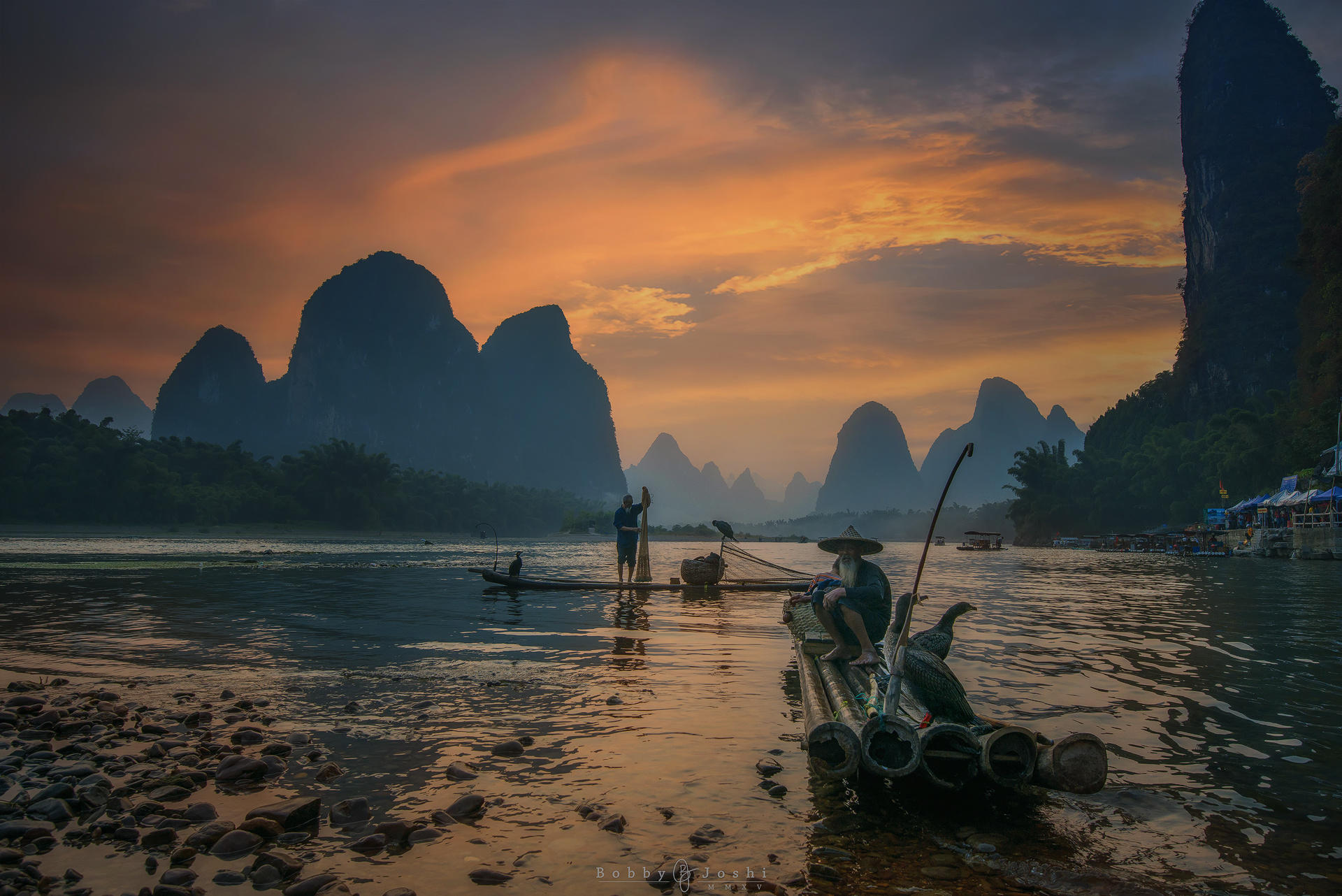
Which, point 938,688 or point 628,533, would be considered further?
point 628,533

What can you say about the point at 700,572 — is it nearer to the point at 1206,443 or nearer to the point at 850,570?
the point at 850,570

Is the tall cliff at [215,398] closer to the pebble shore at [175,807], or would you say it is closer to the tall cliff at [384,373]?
the tall cliff at [384,373]

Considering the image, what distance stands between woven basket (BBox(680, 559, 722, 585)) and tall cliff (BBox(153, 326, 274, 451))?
17784 centimetres

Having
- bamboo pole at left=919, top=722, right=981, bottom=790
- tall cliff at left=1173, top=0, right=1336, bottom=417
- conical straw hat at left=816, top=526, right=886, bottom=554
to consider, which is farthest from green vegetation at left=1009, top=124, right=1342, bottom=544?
bamboo pole at left=919, top=722, right=981, bottom=790

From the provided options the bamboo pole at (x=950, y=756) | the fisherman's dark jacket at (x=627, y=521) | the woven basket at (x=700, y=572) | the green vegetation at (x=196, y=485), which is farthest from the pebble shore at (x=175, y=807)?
the green vegetation at (x=196, y=485)

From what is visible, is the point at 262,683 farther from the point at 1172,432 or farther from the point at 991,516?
the point at 991,516

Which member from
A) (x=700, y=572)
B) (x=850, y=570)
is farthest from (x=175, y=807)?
(x=700, y=572)

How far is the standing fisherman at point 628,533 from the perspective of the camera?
17.6 meters

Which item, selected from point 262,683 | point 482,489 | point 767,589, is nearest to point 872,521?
point 482,489

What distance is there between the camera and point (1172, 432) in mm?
75250

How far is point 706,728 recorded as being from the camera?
6.12m

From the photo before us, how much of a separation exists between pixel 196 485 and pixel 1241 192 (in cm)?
11467

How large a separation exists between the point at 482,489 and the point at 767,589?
9293 cm

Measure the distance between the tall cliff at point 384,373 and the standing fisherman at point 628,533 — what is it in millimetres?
162770
